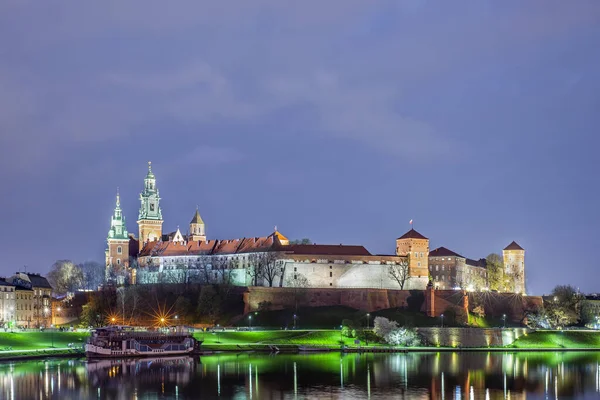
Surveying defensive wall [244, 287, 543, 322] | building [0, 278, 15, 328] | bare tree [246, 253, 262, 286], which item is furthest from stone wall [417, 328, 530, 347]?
building [0, 278, 15, 328]

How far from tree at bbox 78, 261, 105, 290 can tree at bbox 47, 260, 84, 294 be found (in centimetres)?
77

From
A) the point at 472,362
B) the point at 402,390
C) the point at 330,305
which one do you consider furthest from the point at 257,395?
the point at 330,305

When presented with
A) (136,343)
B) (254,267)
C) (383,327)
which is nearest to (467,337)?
(383,327)

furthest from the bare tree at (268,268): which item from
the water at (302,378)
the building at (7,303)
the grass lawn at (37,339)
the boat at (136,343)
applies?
the water at (302,378)

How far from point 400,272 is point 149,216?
44.2 meters

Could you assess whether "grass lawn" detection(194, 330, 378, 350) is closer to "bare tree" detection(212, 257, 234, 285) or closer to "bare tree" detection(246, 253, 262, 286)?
"bare tree" detection(246, 253, 262, 286)

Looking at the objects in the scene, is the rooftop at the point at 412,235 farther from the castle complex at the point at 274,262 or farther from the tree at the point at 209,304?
the tree at the point at 209,304

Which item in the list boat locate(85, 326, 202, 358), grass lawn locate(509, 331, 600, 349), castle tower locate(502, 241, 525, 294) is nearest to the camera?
boat locate(85, 326, 202, 358)

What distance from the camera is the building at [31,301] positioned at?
304 ft

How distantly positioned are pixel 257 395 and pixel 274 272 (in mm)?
61117

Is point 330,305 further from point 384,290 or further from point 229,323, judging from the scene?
point 229,323

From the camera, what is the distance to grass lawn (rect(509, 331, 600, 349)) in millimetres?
87562

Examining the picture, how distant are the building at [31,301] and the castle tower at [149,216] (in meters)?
30.6

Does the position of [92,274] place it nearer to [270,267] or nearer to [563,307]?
[270,267]
